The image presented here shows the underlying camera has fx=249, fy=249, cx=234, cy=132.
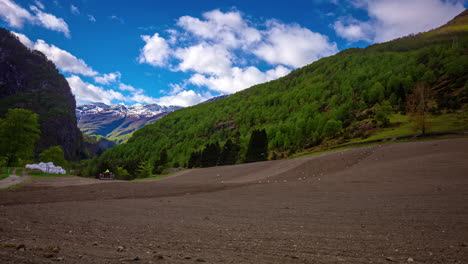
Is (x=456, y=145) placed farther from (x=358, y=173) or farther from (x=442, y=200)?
(x=442, y=200)

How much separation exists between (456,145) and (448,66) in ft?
300

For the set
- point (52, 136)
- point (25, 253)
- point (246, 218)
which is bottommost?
point (246, 218)

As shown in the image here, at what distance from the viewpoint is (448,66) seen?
3735 inches

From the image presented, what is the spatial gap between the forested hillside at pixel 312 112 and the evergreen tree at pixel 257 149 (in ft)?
1.96

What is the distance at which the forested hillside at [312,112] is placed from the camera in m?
82.8

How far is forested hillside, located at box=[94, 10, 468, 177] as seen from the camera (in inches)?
3260

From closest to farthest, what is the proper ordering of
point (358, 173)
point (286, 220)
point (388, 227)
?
point (388, 227), point (286, 220), point (358, 173)

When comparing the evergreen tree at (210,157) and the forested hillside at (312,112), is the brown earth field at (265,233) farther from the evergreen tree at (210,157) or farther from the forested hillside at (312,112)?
the evergreen tree at (210,157)

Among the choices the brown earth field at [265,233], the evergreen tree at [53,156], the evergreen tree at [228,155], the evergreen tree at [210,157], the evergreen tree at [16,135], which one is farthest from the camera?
the evergreen tree at [210,157]

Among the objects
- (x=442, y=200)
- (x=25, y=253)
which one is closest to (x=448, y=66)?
(x=442, y=200)

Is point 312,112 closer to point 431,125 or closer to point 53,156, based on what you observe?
point 431,125

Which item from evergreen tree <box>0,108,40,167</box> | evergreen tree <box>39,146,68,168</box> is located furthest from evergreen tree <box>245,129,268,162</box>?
evergreen tree <box>39,146,68,168</box>

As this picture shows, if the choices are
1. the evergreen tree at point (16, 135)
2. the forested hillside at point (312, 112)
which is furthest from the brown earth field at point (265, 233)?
the forested hillside at point (312, 112)

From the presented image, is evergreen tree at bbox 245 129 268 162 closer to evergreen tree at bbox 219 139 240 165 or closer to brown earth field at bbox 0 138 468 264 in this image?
evergreen tree at bbox 219 139 240 165
